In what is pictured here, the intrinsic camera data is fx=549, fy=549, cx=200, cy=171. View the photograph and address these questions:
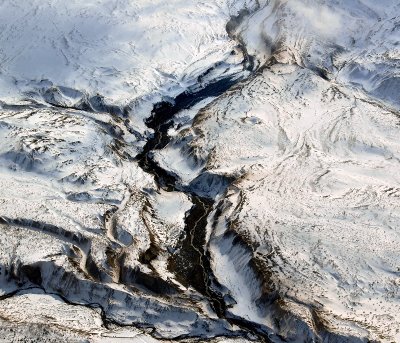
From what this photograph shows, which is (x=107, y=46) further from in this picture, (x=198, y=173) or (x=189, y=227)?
(x=189, y=227)

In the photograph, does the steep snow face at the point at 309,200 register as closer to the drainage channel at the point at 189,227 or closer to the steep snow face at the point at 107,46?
the drainage channel at the point at 189,227

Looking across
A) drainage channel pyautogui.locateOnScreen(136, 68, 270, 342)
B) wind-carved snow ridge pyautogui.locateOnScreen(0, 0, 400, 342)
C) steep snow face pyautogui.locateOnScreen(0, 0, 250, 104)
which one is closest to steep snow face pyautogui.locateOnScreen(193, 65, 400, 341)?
wind-carved snow ridge pyautogui.locateOnScreen(0, 0, 400, 342)

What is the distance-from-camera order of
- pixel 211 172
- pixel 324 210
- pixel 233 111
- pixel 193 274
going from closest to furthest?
1. pixel 193 274
2. pixel 324 210
3. pixel 211 172
4. pixel 233 111

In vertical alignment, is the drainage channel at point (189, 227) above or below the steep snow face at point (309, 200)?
below

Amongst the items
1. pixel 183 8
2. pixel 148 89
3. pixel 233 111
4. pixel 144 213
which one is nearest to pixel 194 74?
pixel 148 89

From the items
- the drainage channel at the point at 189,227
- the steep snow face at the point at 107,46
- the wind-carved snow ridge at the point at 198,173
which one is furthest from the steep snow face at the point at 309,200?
the steep snow face at the point at 107,46

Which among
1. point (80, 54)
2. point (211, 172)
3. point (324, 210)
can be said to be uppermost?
point (324, 210)

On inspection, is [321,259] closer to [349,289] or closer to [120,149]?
[349,289]

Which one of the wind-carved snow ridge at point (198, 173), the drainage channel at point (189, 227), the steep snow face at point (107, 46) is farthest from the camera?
the steep snow face at point (107, 46)
